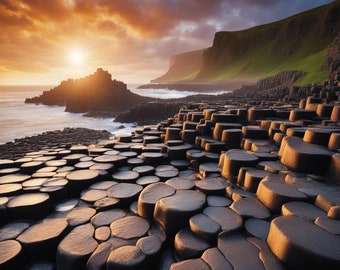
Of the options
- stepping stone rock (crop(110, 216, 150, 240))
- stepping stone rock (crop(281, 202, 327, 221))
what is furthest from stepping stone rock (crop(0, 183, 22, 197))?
stepping stone rock (crop(281, 202, 327, 221))

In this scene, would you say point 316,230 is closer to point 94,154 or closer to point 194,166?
point 194,166

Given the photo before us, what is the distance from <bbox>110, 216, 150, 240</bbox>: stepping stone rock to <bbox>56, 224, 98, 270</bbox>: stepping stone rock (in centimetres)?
27

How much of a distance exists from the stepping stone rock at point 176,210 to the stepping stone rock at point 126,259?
46 cm

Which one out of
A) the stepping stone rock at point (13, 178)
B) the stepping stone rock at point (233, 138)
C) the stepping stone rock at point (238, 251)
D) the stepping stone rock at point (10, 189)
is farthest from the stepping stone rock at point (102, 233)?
the stepping stone rock at point (233, 138)

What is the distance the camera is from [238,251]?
82.4 inches

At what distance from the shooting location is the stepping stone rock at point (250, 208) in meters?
2.56

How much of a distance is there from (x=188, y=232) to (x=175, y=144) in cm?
290

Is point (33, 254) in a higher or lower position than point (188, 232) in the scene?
lower

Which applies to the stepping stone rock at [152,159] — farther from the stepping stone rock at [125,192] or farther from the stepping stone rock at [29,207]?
the stepping stone rock at [29,207]

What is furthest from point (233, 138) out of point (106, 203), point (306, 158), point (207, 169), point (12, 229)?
point (12, 229)

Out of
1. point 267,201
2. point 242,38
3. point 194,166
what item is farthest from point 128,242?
point 242,38

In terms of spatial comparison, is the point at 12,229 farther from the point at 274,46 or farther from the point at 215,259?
the point at 274,46

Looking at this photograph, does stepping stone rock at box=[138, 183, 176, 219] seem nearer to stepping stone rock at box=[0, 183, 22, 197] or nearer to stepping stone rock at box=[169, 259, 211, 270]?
stepping stone rock at box=[169, 259, 211, 270]

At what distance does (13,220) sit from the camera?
304cm
